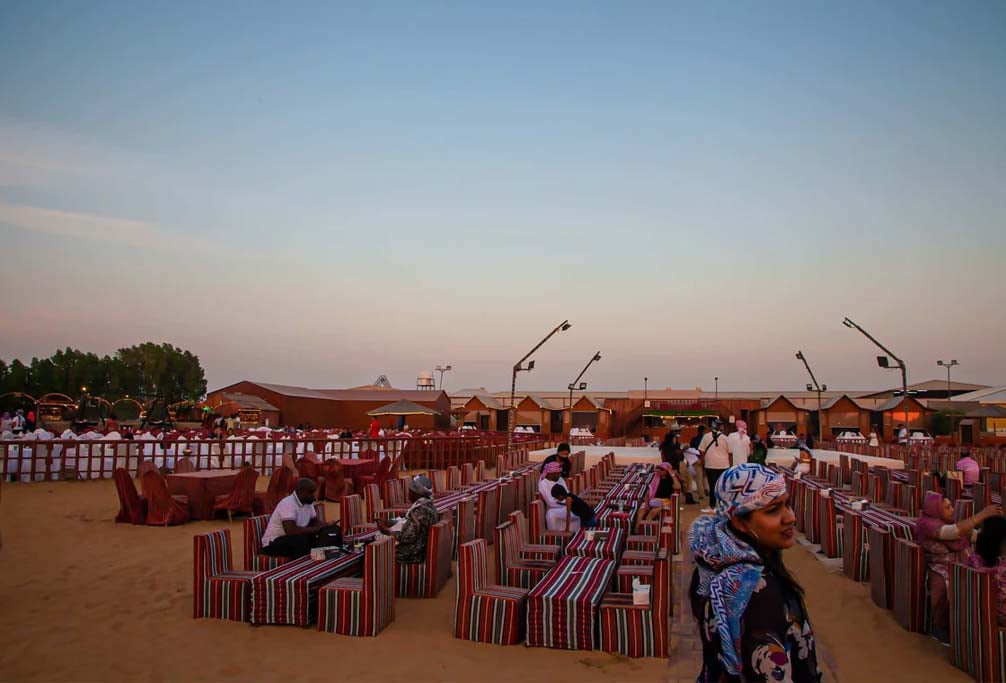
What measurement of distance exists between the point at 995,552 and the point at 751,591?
12.7 feet

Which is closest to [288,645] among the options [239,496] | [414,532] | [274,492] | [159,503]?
[414,532]

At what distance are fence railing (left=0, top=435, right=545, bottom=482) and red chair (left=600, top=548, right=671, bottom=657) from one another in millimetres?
12323

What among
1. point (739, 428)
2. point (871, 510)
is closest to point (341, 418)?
point (739, 428)

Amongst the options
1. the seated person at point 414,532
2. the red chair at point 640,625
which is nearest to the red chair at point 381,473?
the seated person at point 414,532

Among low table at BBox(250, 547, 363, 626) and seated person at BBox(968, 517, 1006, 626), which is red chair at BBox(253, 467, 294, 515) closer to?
low table at BBox(250, 547, 363, 626)

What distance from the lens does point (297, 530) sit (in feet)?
25.9

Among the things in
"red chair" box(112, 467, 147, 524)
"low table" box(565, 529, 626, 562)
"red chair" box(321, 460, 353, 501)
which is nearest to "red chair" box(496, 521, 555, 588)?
"low table" box(565, 529, 626, 562)

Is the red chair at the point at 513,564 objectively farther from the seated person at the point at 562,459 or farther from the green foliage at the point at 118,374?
the green foliage at the point at 118,374

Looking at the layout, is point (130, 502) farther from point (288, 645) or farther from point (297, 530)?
point (288, 645)

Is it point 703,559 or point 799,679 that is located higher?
point 703,559

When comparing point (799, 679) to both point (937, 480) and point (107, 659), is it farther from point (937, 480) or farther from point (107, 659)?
point (937, 480)

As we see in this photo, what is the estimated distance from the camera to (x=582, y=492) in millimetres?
12539

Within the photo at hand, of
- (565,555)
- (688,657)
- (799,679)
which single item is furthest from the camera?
(565,555)

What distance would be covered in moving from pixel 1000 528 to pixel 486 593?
3.93 metres
